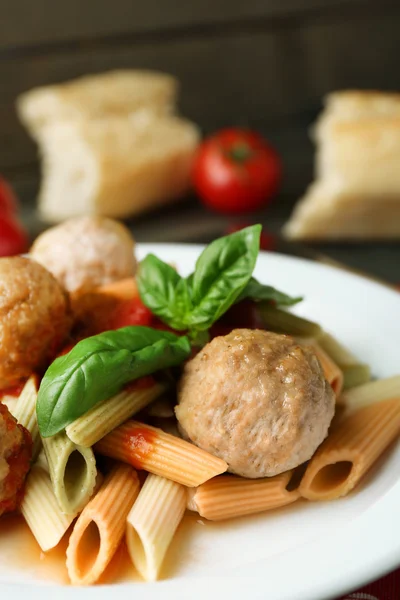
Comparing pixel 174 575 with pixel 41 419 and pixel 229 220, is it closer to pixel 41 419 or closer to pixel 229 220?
pixel 41 419

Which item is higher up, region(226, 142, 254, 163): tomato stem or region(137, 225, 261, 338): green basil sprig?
region(137, 225, 261, 338): green basil sprig

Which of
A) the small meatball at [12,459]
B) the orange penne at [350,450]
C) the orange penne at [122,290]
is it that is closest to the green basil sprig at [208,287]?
the orange penne at [122,290]

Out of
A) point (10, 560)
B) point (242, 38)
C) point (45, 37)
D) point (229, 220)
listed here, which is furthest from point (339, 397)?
point (242, 38)

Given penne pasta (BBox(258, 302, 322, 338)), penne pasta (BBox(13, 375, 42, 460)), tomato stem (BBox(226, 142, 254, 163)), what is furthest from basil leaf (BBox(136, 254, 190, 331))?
tomato stem (BBox(226, 142, 254, 163))

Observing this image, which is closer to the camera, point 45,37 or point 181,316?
point 181,316

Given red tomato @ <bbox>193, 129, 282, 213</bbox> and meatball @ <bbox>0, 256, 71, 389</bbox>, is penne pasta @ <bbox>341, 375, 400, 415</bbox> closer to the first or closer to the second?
meatball @ <bbox>0, 256, 71, 389</bbox>

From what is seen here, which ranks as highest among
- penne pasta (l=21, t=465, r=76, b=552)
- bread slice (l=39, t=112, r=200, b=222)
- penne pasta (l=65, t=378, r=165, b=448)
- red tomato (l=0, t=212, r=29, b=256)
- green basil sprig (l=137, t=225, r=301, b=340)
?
green basil sprig (l=137, t=225, r=301, b=340)
